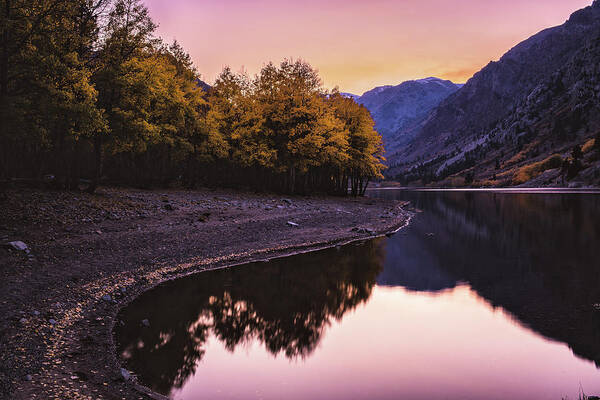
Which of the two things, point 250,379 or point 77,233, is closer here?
point 250,379

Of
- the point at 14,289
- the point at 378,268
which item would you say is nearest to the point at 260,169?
the point at 378,268

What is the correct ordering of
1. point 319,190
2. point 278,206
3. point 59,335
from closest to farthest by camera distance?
point 59,335 → point 278,206 → point 319,190

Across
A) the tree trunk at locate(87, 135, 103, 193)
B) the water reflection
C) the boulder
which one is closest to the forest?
the tree trunk at locate(87, 135, 103, 193)

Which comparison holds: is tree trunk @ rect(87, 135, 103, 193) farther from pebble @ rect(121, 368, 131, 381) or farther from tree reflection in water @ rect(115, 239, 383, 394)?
pebble @ rect(121, 368, 131, 381)

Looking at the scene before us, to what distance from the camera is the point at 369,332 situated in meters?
12.1

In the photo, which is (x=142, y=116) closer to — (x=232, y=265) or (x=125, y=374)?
(x=232, y=265)

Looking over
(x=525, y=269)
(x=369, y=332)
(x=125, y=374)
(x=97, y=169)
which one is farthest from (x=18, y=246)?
(x=525, y=269)

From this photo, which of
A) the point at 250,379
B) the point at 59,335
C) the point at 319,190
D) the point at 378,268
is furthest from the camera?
the point at 319,190

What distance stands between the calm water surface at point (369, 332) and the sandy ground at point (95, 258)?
104 centimetres

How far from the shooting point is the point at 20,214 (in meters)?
18.8

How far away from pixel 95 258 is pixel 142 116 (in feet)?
58.1

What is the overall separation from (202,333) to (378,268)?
1156 cm

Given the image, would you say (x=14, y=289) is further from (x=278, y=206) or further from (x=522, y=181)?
(x=522, y=181)

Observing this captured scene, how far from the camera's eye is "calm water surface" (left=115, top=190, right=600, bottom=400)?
8.63 meters
